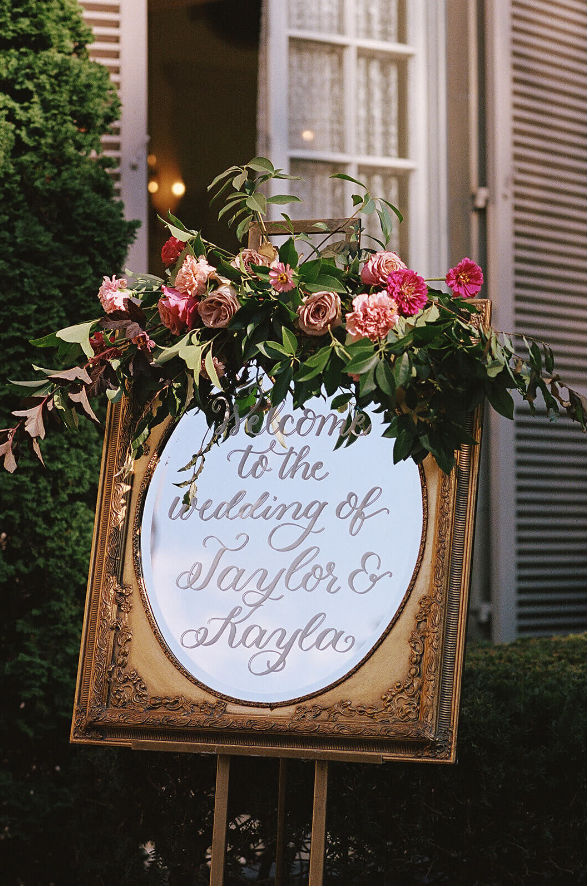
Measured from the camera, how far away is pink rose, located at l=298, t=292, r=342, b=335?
1.69 meters

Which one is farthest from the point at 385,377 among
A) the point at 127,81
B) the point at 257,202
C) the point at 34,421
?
the point at 127,81

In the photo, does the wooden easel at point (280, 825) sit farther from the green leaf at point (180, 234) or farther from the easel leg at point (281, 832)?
the green leaf at point (180, 234)

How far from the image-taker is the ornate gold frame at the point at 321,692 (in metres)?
1.69

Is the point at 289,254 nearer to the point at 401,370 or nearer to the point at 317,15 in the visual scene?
the point at 401,370

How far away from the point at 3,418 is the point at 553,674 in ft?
6.23

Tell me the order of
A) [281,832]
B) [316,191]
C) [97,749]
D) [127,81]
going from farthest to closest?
[316,191], [127,81], [97,749], [281,832]

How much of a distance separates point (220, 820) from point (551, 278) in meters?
3.11

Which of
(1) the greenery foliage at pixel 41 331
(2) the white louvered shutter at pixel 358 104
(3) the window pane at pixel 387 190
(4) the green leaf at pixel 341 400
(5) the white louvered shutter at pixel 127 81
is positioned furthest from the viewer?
(3) the window pane at pixel 387 190

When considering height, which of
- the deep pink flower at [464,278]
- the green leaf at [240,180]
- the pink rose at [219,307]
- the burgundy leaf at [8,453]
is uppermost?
the green leaf at [240,180]

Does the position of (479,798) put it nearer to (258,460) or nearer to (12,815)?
(258,460)

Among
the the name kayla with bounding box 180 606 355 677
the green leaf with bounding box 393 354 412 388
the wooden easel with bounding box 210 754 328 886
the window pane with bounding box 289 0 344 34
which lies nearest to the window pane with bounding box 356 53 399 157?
the window pane with bounding box 289 0 344 34

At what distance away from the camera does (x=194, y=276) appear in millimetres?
1778

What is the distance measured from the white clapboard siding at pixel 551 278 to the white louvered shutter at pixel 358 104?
1.27 ft

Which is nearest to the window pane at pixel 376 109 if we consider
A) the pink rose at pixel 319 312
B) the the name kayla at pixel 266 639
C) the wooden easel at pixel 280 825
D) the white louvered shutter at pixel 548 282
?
the white louvered shutter at pixel 548 282
